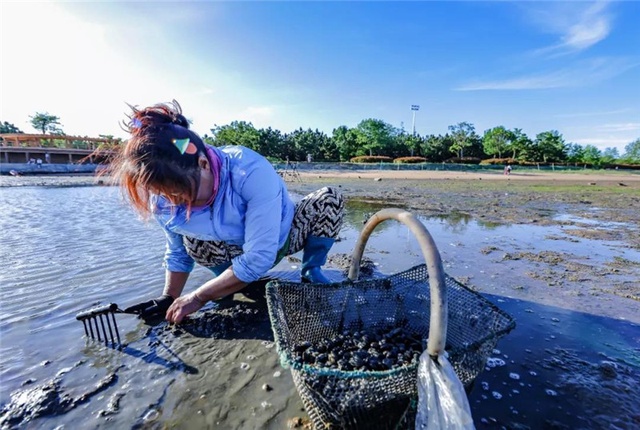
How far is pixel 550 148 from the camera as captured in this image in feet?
177

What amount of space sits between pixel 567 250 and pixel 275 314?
4781 millimetres

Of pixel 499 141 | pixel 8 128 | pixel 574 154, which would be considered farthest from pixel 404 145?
pixel 8 128

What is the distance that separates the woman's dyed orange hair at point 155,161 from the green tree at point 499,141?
6547 centimetres

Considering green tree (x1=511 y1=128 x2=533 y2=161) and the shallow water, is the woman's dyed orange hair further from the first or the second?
green tree (x1=511 y1=128 x2=533 y2=161)

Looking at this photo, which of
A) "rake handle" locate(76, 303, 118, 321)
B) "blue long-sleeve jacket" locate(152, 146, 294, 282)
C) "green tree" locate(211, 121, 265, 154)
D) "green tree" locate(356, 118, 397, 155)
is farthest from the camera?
"green tree" locate(356, 118, 397, 155)

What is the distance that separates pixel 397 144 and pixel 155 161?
56.5m

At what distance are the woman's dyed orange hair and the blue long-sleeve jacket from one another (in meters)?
0.27

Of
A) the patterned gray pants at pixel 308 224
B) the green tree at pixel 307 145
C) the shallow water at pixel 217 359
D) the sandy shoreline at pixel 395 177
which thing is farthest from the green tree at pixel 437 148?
the patterned gray pants at pixel 308 224

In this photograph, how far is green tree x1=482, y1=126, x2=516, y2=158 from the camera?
5764 centimetres

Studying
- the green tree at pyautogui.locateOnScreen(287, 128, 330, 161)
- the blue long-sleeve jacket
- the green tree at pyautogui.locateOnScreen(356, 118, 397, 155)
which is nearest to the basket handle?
the blue long-sleeve jacket

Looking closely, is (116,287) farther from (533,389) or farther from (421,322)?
(533,389)

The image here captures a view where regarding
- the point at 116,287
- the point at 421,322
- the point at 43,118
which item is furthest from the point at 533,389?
the point at 43,118

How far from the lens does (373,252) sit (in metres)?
4.50

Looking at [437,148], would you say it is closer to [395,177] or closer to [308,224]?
[395,177]
